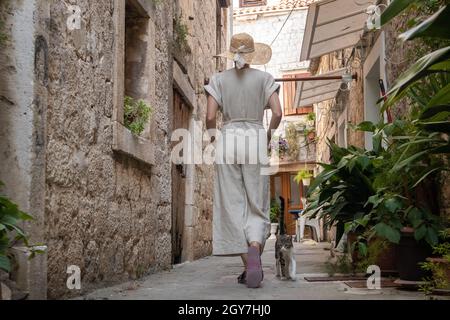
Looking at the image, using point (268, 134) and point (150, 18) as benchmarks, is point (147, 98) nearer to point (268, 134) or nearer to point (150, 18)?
point (150, 18)

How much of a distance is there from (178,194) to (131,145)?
2403 millimetres

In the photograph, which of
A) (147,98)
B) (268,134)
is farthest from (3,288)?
(147,98)

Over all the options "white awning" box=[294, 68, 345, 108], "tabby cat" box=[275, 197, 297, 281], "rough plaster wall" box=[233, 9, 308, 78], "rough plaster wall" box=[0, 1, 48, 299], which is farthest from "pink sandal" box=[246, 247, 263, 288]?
"rough plaster wall" box=[233, 9, 308, 78]

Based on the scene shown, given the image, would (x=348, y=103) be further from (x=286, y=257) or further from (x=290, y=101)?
(x=290, y=101)

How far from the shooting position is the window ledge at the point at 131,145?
165 inches

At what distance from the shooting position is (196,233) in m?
7.61

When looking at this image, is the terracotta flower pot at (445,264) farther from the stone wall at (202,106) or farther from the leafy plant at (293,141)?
the leafy plant at (293,141)

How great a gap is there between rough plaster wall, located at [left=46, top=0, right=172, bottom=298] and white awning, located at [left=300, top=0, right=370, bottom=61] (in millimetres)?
2525

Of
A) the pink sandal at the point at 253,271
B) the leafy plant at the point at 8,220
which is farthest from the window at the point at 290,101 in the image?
the leafy plant at the point at 8,220

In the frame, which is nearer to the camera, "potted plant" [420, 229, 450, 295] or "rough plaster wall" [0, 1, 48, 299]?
"rough plaster wall" [0, 1, 48, 299]

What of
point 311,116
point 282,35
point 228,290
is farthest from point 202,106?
point 282,35

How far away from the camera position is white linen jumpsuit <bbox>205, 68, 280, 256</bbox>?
4211 millimetres

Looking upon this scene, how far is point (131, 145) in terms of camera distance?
4488mm

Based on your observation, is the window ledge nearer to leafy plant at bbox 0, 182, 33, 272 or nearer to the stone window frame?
→ the stone window frame
